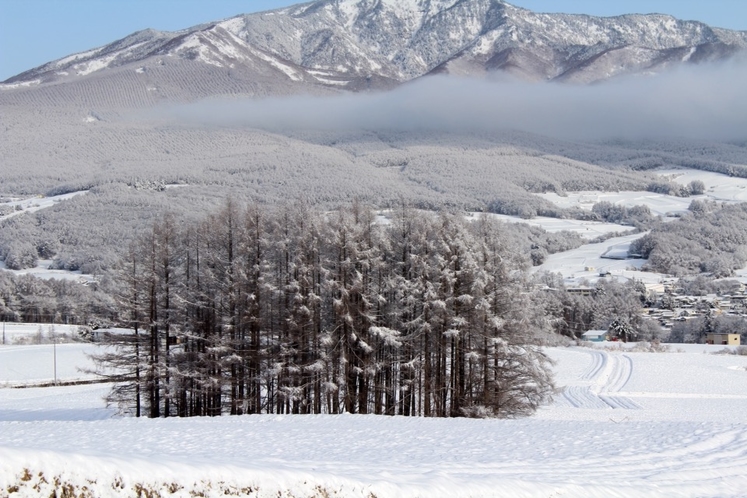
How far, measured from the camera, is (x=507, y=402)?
2769 cm

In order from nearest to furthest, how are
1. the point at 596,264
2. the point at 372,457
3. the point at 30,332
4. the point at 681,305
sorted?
1. the point at 372,457
2. the point at 30,332
3. the point at 681,305
4. the point at 596,264

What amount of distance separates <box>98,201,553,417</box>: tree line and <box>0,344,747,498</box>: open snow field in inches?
125

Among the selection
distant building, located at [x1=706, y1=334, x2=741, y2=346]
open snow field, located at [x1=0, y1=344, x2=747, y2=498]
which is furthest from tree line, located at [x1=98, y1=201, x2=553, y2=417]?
distant building, located at [x1=706, y1=334, x2=741, y2=346]

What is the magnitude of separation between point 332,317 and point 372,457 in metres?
11.1

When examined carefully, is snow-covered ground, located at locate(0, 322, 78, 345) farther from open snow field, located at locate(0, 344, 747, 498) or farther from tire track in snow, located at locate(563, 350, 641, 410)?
open snow field, located at locate(0, 344, 747, 498)

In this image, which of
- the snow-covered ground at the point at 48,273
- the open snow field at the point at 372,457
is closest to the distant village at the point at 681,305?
the open snow field at the point at 372,457

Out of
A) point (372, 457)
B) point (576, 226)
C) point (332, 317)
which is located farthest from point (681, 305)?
point (372, 457)

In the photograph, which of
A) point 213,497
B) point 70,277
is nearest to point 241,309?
point 213,497

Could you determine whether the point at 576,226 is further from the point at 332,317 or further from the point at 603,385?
the point at 332,317

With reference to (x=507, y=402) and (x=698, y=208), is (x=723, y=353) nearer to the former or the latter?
(x=507, y=402)

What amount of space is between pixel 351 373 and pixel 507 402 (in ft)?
18.2

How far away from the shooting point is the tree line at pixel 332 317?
90.5ft

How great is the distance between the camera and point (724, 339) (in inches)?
A: 3381

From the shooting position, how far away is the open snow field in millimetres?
11766
